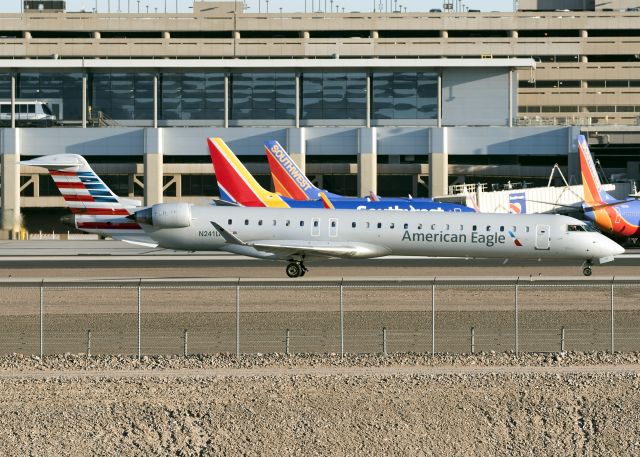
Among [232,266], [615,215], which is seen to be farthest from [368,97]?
[232,266]

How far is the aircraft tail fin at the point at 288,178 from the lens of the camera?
242 ft

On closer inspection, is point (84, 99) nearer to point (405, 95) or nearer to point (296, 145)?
point (296, 145)

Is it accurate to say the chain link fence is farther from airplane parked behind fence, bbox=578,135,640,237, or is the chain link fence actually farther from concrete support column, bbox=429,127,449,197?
concrete support column, bbox=429,127,449,197

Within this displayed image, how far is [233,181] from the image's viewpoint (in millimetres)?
67625

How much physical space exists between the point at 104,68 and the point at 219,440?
69368 millimetres

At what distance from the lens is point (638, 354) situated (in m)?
32.6

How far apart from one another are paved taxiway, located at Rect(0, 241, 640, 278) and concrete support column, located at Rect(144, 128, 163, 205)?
21.6m

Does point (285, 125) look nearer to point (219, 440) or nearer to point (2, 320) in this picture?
point (2, 320)

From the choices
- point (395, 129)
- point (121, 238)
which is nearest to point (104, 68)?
point (395, 129)

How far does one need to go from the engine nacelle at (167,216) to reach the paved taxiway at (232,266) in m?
2.01

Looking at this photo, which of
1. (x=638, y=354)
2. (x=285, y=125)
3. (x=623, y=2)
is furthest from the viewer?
(x=623, y=2)

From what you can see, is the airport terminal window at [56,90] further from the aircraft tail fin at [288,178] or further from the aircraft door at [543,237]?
the aircraft door at [543,237]

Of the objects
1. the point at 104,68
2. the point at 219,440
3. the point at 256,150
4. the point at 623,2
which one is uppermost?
A: the point at 623,2

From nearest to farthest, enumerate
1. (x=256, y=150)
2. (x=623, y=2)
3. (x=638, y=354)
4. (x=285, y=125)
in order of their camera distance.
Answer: (x=638, y=354), (x=256, y=150), (x=285, y=125), (x=623, y=2)
